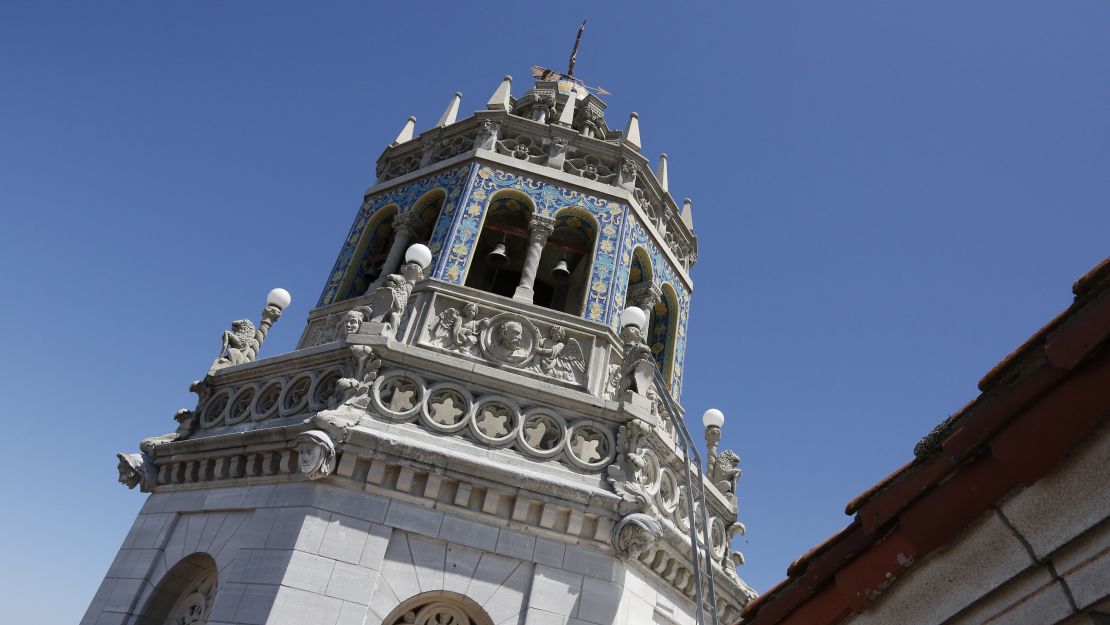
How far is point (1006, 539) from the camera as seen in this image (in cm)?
407

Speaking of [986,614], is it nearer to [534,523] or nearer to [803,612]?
[803,612]

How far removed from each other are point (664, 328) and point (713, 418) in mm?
2549

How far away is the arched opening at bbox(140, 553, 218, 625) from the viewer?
10.5 metres

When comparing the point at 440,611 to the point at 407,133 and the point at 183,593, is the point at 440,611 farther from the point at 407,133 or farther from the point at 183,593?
the point at 407,133

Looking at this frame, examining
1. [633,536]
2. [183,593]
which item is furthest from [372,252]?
[633,536]

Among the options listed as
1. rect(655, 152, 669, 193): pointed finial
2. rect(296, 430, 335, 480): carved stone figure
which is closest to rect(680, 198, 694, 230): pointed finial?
rect(655, 152, 669, 193): pointed finial

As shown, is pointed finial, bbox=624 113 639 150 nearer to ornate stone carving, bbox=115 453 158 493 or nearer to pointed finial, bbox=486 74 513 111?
pointed finial, bbox=486 74 513 111

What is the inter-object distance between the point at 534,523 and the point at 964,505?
662cm

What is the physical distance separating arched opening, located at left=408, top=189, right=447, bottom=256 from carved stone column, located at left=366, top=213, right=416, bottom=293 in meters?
0.12

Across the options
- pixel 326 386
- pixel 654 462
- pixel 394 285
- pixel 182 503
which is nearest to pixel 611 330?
pixel 654 462

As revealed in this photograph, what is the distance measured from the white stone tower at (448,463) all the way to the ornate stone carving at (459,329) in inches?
1.3

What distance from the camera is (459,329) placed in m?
11.9

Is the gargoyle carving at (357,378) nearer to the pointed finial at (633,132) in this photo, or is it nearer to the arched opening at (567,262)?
the arched opening at (567,262)

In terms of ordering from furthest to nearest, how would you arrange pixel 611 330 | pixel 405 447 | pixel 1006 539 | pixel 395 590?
pixel 611 330 < pixel 405 447 < pixel 395 590 < pixel 1006 539
